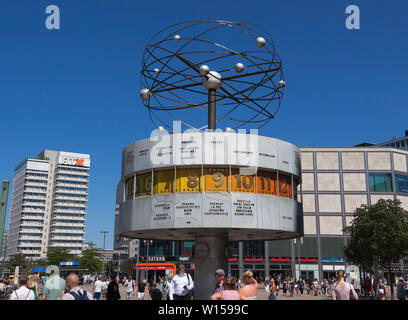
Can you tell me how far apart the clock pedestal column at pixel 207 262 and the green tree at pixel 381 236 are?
18998 mm

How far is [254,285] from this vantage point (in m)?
9.05

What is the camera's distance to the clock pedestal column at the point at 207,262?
1945 centimetres

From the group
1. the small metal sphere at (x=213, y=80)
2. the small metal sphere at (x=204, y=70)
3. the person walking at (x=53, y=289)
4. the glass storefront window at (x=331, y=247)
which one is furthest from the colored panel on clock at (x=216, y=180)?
the glass storefront window at (x=331, y=247)

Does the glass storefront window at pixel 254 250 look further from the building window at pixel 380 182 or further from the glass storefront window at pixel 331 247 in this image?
the building window at pixel 380 182

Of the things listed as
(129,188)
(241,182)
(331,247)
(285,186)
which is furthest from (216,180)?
(331,247)

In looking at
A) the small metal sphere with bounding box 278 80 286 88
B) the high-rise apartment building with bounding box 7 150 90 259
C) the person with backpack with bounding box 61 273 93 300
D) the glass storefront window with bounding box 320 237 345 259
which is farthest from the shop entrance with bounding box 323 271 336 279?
the high-rise apartment building with bounding box 7 150 90 259

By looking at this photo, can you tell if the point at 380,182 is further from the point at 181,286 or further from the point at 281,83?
the point at 181,286

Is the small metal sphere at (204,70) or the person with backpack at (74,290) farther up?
the small metal sphere at (204,70)

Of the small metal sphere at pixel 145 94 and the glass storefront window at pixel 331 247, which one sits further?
the glass storefront window at pixel 331 247

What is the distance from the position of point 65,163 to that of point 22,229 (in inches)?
1341

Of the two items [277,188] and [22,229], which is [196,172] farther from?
[22,229]

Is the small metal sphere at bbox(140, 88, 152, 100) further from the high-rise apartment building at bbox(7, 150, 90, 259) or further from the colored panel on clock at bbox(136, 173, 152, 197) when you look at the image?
the high-rise apartment building at bbox(7, 150, 90, 259)

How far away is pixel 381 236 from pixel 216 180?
69.9ft

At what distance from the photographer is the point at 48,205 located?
19038cm
